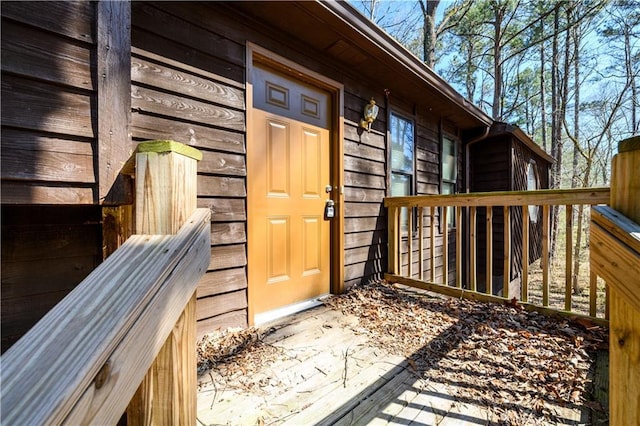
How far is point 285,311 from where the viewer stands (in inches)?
100.0

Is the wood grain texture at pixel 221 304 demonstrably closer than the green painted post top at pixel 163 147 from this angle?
No

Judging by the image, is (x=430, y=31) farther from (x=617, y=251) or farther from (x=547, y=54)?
(x=617, y=251)

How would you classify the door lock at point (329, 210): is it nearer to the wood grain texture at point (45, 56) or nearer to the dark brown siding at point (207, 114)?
the dark brown siding at point (207, 114)

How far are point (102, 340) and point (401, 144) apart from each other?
13.0ft

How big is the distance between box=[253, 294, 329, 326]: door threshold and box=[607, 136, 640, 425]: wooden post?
6.77 feet

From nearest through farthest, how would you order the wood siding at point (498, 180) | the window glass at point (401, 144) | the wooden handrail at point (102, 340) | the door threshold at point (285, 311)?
the wooden handrail at point (102, 340), the door threshold at point (285, 311), the window glass at point (401, 144), the wood siding at point (498, 180)

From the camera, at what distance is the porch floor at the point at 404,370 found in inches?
54.0

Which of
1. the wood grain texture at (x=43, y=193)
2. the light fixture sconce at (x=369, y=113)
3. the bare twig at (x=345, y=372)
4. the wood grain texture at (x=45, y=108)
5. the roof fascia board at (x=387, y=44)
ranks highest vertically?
the roof fascia board at (x=387, y=44)

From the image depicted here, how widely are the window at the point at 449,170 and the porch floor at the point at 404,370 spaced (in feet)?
8.50

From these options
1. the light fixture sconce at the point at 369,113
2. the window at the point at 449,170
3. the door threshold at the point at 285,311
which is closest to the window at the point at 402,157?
the light fixture sconce at the point at 369,113

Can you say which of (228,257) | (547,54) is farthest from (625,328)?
(547,54)

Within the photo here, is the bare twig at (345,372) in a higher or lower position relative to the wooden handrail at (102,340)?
lower

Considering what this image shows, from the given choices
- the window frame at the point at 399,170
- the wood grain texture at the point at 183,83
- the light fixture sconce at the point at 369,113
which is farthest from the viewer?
the window frame at the point at 399,170

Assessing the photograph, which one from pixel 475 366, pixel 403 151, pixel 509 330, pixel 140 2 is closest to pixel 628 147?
pixel 475 366
